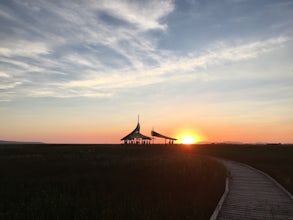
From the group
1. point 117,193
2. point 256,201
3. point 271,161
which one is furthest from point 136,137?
point 256,201

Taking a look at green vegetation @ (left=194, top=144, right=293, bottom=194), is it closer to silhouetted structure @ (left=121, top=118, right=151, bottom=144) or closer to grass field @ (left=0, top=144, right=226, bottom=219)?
grass field @ (left=0, top=144, right=226, bottom=219)

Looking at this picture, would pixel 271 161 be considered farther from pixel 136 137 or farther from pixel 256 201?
pixel 136 137

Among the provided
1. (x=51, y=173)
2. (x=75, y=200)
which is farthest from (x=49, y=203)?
(x=51, y=173)

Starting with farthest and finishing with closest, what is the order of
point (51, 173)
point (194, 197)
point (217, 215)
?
point (51, 173) → point (194, 197) → point (217, 215)

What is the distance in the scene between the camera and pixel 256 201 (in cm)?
1295

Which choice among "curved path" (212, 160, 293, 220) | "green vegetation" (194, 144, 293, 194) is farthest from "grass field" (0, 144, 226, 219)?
"green vegetation" (194, 144, 293, 194)

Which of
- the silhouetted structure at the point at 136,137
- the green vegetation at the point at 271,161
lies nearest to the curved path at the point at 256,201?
the green vegetation at the point at 271,161

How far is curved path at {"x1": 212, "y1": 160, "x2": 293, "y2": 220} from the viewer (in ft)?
36.1

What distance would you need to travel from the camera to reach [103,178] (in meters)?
22.2

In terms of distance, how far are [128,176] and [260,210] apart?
12740mm

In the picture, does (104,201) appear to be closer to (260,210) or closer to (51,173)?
(260,210)

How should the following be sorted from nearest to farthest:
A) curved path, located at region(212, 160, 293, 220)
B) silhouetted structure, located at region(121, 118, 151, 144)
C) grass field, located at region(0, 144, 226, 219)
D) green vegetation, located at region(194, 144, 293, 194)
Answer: curved path, located at region(212, 160, 293, 220) < grass field, located at region(0, 144, 226, 219) < green vegetation, located at region(194, 144, 293, 194) < silhouetted structure, located at region(121, 118, 151, 144)

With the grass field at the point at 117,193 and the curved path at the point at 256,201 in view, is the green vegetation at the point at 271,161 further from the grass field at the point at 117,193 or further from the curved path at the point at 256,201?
the grass field at the point at 117,193

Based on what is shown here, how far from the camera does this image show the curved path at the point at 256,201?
11.0m
